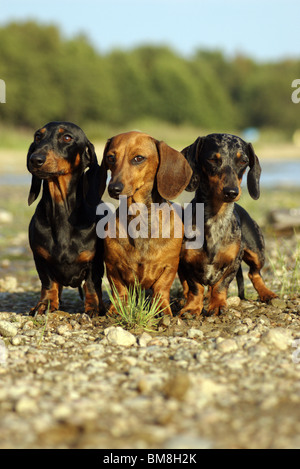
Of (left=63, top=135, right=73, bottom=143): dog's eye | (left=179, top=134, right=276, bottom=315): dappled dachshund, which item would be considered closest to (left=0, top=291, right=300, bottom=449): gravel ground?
(left=179, top=134, right=276, bottom=315): dappled dachshund

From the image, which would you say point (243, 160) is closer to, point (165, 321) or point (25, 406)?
point (165, 321)

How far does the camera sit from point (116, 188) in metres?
3.73

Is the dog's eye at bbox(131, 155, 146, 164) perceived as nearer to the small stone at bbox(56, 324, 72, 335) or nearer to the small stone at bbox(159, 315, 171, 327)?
the small stone at bbox(159, 315, 171, 327)

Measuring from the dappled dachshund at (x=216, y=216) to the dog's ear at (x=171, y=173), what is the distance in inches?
5.5

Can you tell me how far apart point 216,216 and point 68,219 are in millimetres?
1117

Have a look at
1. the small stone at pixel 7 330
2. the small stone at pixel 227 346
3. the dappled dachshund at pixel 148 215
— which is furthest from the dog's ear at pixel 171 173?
the small stone at pixel 7 330

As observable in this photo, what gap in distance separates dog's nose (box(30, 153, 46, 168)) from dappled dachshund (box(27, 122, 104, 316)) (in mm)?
130

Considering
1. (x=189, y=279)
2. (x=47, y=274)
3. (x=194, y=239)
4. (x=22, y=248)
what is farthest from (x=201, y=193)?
(x=22, y=248)

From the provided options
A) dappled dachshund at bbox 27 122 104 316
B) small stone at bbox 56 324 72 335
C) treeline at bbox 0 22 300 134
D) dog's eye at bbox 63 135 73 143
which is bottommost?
small stone at bbox 56 324 72 335

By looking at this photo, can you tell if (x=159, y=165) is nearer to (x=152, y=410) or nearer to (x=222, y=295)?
(x=222, y=295)

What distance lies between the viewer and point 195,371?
313cm

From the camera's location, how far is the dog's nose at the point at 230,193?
150 inches

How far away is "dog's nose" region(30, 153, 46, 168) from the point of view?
155 inches

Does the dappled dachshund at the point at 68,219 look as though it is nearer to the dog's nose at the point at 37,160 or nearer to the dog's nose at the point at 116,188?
the dog's nose at the point at 37,160
